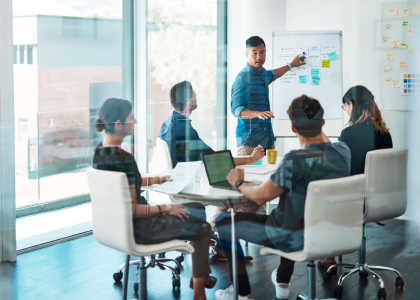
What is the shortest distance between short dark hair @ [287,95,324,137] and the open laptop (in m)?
0.42

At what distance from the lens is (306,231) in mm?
2037

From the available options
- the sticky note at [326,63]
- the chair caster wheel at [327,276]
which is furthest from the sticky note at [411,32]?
the chair caster wheel at [327,276]

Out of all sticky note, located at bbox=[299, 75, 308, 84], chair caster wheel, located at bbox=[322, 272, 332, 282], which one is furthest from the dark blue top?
sticky note, located at bbox=[299, 75, 308, 84]

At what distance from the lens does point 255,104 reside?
11.3ft

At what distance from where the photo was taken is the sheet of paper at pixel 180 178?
7.69ft

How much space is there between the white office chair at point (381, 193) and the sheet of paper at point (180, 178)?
110 centimetres

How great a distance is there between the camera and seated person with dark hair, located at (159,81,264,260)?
9.66 feet

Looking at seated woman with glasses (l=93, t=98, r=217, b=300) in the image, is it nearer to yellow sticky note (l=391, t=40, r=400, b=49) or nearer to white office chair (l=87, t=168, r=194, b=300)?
white office chair (l=87, t=168, r=194, b=300)

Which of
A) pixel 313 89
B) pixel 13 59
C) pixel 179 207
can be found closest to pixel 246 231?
pixel 179 207

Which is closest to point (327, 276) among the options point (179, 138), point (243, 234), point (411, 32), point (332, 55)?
point (243, 234)

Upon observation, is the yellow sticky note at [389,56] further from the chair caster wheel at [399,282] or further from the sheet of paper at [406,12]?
the chair caster wheel at [399,282]

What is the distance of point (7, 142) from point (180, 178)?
139cm

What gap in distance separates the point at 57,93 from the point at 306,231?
231cm

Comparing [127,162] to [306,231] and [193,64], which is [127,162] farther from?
[193,64]
